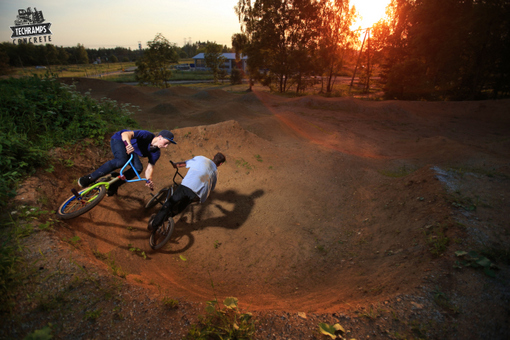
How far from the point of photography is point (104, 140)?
23.3 feet

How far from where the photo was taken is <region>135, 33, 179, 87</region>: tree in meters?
28.7

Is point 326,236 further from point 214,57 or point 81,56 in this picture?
point 81,56

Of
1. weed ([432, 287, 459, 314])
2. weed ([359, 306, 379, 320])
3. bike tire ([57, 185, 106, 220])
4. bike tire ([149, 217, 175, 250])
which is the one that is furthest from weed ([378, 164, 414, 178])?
bike tire ([57, 185, 106, 220])

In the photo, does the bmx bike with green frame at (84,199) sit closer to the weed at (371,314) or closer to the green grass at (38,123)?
the green grass at (38,123)

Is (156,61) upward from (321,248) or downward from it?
upward

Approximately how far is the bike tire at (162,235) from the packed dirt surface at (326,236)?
10.4 inches

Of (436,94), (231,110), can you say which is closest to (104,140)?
(231,110)

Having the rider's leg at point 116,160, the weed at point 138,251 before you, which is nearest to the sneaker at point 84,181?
the rider's leg at point 116,160

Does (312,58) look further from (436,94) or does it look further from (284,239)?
(284,239)

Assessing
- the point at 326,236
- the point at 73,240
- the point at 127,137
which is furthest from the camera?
the point at 326,236

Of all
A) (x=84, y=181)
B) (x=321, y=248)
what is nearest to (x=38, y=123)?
(x=84, y=181)

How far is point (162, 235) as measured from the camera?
15.9 ft

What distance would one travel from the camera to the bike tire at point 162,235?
15.2ft

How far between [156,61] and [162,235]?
3084 cm
